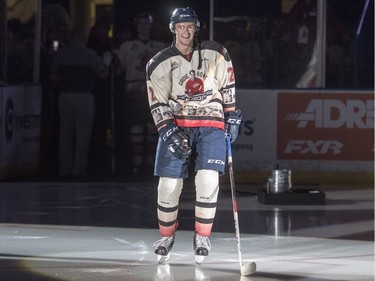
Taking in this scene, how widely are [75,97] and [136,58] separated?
43.7 inches

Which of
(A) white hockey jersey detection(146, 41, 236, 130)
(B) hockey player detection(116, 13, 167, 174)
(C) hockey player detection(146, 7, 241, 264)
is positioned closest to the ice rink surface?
(C) hockey player detection(146, 7, 241, 264)

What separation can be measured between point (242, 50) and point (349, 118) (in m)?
1.67

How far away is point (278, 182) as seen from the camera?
42.0 ft

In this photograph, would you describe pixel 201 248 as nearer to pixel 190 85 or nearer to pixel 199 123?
pixel 199 123

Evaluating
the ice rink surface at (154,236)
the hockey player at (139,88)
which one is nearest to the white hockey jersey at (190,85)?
the ice rink surface at (154,236)

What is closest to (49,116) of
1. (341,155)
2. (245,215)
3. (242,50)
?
(242,50)

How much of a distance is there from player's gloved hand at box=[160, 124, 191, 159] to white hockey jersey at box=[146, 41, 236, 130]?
60 mm

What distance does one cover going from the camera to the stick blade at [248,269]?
8125mm

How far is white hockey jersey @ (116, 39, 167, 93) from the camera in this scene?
16.2 meters

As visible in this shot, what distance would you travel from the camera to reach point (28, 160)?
15852mm

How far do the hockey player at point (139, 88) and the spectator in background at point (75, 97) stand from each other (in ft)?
1.90

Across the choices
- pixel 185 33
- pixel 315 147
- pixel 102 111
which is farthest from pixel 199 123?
pixel 102 111

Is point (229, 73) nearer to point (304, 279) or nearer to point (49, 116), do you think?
point (304, 279)

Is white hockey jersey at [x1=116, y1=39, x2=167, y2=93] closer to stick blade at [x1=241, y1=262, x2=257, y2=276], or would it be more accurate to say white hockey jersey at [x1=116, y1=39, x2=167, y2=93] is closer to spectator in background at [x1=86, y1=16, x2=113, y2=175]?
spectator in background at [x1=86, y1=16, x2=113, y2=175]
